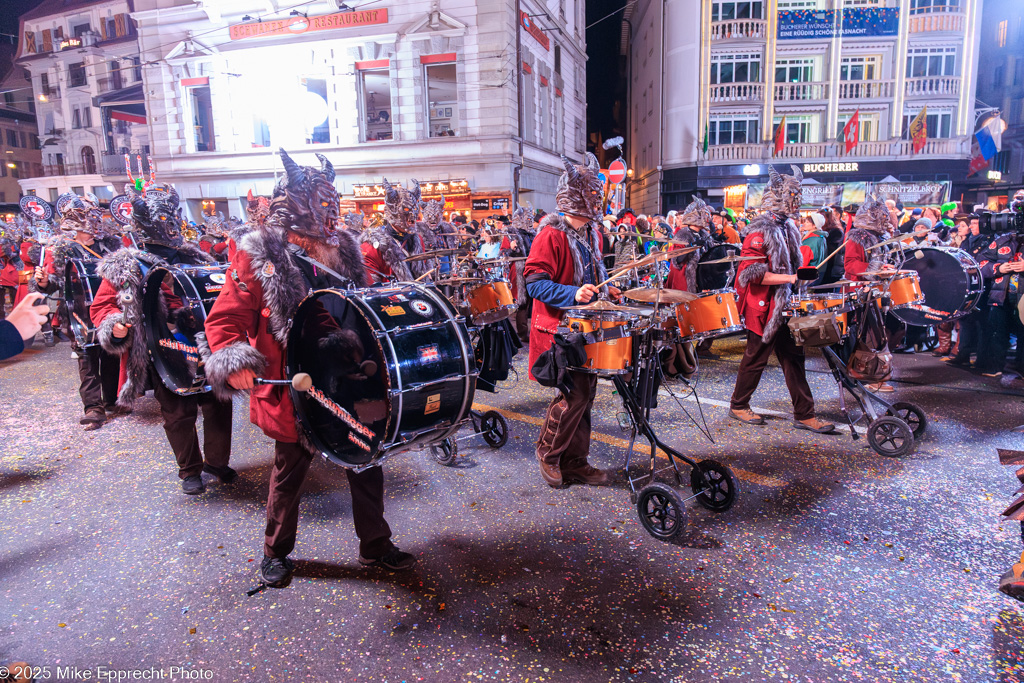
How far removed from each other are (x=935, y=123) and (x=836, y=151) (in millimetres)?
4688

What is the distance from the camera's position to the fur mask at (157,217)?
4820mm

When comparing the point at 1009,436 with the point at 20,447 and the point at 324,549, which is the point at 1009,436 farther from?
the point at 20,447

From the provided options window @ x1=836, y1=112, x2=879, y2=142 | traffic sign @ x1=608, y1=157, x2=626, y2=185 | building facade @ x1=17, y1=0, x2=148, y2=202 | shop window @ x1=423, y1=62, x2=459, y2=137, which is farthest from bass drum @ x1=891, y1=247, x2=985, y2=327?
building facade @ x1=17, y1=0, x2=148, y2=202

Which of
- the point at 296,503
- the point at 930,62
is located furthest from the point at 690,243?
the point at 930,62

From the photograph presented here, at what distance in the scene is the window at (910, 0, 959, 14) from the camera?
85.2 ft

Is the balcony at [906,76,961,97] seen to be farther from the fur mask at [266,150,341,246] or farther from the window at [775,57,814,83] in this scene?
the fur mask at [266,150,341,246]

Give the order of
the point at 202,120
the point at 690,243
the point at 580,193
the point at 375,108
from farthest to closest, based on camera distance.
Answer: the point at 202,120
the point at 375,108
the point at 690,243
the point at 580,193

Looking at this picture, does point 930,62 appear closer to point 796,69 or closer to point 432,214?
point 796,69

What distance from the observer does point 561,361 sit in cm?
382

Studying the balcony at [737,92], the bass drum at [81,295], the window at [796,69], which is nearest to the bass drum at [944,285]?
the bass drum at [81,295]

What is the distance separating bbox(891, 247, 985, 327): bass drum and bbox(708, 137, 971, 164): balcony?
22981mm

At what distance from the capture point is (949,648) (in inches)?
101

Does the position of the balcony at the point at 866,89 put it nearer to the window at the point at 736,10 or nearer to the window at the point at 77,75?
the window at the point at 736,10

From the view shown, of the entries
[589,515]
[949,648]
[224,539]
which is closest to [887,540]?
[949,648]
